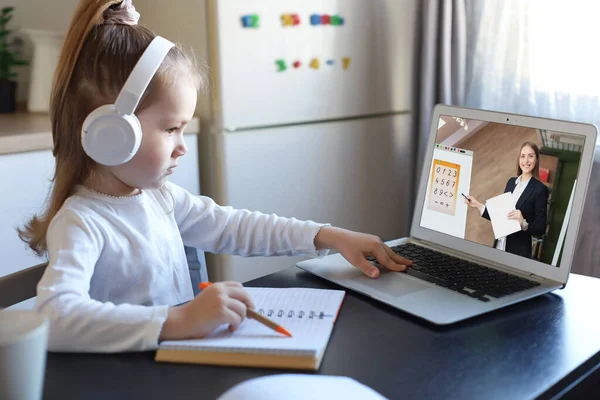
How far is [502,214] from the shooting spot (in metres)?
1.14

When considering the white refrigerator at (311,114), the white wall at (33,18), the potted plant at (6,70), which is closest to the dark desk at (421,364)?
the white refrigerator at (311,114)

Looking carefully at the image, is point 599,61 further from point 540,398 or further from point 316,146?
point 540,398

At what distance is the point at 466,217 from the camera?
3.93 ft

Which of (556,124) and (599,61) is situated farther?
(599,61)

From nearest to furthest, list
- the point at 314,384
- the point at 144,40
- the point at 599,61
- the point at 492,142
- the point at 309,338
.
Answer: the point at 314,384
the point at 309,338
the point at 144,40
the point at 492,142
the point at 599,61

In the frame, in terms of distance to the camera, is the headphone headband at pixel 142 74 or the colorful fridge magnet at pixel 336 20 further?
the colorful fridge magnet at pixel 336 20

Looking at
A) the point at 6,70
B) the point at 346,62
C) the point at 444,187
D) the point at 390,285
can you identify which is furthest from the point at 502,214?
the point at 6,70

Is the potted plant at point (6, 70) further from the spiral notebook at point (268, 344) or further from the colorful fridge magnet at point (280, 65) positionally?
the spiral notebook at point (268, 344)

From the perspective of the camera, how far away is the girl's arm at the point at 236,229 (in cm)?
123

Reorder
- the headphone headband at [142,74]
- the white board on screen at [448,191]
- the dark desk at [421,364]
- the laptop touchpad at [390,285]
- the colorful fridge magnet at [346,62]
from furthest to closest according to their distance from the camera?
the colorful fridge magnet at [346,62] → the white board on screen at [448,191] → the laptop touchpad at [390,285] → the headphone headband at [142,74] → the dark desk at [421,364]

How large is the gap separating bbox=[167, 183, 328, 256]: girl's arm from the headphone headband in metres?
0.35

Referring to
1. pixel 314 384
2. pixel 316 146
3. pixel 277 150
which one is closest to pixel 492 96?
pixel 316 146

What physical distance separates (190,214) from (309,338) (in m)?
0.50

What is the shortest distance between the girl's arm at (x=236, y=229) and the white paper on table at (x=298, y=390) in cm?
56
